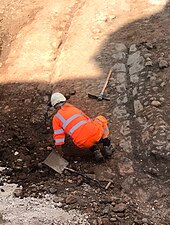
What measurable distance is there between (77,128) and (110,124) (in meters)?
1.07

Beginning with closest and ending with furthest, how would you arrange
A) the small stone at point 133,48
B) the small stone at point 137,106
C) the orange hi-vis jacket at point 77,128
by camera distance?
the orange hi-vis jacket at point 77,128 < the small stone at point 137,106 < the small stone at point 133,48

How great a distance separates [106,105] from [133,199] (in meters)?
2.28

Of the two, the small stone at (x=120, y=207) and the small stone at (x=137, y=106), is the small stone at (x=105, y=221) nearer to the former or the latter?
the small stone at (x=120, y=207)

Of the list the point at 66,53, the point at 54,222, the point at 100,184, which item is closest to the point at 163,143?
the point at 100,184

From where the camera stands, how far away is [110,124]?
25.5 ft

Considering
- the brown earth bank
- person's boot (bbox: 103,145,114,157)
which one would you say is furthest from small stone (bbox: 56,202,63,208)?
person's boot (bbox: 103,145,114,157)

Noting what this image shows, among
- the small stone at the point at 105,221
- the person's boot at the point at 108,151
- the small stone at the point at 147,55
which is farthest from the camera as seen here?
the small stone at the point at 147,55

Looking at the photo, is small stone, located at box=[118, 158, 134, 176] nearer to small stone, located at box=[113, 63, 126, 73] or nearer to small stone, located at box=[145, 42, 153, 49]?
small stone, located at box=[113, 63, 126, 73]

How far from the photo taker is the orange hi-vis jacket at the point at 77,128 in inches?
269

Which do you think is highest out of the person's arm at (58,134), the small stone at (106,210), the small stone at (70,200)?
the person's arm at (58,134)

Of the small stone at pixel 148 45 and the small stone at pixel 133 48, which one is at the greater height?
the small stone at pixel 148 45

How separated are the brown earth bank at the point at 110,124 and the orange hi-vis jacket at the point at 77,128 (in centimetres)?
41

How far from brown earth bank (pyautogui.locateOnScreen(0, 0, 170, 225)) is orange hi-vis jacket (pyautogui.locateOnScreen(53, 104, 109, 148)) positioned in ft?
1.34

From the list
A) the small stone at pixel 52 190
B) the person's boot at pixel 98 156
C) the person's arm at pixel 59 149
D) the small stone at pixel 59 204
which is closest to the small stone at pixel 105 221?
the small stone at pixel 59 204
